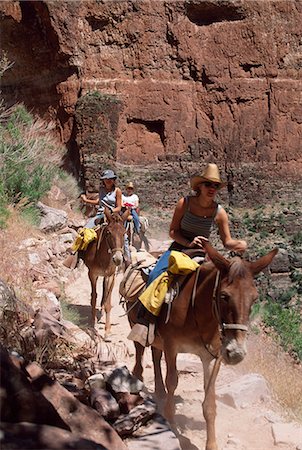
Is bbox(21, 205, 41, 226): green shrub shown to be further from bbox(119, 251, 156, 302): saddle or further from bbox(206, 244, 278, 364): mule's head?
bbox(206, 244, 278, 364): mule's head

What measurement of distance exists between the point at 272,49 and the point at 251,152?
16.7 feet

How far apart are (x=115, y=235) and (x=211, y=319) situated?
3960 millimetres

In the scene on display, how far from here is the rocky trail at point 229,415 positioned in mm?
4688

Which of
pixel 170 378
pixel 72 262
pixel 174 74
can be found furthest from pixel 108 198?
pixel 174 74

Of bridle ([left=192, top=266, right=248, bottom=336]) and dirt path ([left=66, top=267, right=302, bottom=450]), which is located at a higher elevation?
bridle ([left=192, top=266, right=248, bottom=336])

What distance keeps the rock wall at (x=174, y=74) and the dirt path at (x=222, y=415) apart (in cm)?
1465

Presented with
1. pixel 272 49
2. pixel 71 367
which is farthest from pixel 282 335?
pixel 272 49

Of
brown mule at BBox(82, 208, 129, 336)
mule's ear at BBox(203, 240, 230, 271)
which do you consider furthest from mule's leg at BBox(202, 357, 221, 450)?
brown mule at BBox(82, 208, 129, 336)

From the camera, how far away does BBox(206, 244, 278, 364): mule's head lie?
3.58 meters

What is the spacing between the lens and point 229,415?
538 centimetres

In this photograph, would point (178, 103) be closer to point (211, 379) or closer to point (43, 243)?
point (43, 243)

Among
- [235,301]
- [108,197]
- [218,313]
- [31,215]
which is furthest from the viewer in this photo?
[31,215]

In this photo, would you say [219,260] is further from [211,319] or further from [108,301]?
[108,301]

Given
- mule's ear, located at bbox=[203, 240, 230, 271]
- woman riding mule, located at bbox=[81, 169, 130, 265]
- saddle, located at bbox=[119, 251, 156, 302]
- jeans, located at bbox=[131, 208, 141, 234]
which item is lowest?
jeans, located at bbox=[131, 208, 141, 234]
